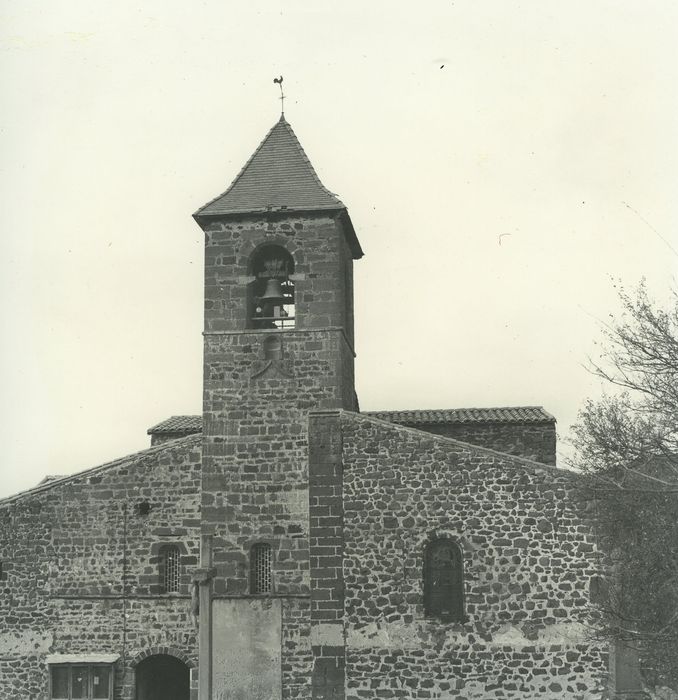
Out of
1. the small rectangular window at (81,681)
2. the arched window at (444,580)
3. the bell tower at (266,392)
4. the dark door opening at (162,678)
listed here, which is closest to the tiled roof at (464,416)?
the bell tower at (266,392)

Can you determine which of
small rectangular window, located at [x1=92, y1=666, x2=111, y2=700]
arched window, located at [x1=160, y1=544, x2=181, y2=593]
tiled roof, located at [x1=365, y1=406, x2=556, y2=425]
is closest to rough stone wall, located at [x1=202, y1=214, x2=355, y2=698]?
arched window, located at [x1=160, y1=544, x2=181, y2=593]

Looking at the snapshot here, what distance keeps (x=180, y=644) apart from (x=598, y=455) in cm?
863

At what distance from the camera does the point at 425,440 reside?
712 inches

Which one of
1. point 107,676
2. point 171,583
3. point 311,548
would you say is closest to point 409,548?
point 311,548

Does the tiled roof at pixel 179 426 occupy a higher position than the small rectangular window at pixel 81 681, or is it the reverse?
the tiled roof at pixel 179 426

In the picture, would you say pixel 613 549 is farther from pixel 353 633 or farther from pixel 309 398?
pixel 309 398

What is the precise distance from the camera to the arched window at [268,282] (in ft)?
64.1

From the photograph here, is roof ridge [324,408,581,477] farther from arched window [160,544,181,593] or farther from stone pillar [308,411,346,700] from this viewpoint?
arched window [160,544,181,593]

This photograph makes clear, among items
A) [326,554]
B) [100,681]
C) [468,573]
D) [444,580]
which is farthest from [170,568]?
[468,573]

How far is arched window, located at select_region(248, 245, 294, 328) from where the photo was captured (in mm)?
19547

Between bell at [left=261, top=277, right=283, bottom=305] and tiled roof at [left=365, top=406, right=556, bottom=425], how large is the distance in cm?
531

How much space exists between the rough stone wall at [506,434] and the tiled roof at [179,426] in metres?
5.72

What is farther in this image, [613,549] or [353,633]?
[353,633]

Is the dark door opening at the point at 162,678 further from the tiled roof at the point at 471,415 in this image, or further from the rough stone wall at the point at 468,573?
the tiled roof at the point at 471,415
